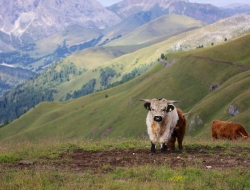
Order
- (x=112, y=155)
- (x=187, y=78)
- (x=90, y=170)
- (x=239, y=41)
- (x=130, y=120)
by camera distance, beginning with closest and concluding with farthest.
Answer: (x=90, y=170) < (x=112, y=155) < (x=130, y=120) < (x=187, y=78) < (x=239, y=41)

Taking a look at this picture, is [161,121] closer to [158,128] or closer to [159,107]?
[158,128]

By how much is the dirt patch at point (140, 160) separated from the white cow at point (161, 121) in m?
0.71

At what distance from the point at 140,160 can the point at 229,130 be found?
15.9 metres

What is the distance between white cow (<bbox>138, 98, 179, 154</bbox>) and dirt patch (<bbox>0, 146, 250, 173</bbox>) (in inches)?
28.1

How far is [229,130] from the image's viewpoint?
29.4 metres

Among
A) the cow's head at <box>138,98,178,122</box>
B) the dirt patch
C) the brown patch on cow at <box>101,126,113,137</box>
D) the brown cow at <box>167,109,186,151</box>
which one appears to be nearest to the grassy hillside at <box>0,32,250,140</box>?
the brown patch on cow at <box>101,126,113,137</box>

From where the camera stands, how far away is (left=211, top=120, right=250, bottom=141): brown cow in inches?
1129

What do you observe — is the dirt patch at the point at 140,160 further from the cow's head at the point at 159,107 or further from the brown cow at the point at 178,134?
the cow's head at the point at 159,107

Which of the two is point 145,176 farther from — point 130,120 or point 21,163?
point 130,120

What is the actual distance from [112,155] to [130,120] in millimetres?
117484

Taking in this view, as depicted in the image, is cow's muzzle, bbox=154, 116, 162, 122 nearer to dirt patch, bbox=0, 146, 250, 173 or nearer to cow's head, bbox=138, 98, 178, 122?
cow's head, bbox=138, 98, 178, 122

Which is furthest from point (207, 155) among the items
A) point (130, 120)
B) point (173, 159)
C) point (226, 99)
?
point (130, 120)

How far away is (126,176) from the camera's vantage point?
1264cm

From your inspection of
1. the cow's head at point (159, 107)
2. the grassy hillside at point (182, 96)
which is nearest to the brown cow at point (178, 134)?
the cow's head at point (159, 107)
